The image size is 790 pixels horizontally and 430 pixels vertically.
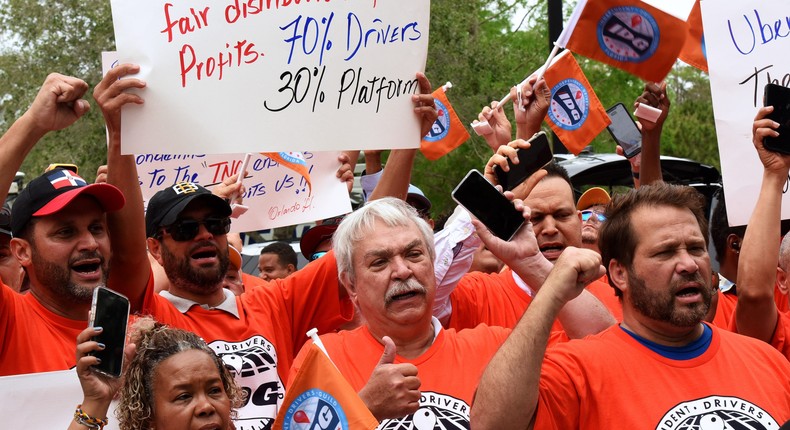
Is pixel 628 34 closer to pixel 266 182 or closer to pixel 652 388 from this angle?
pixel 266 182

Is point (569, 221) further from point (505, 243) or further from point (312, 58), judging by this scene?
point (312, 58)

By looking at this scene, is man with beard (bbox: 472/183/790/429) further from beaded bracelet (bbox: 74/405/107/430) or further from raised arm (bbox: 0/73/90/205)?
raised arm (bbox: 0/73/90/205)

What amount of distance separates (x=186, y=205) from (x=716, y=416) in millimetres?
2423

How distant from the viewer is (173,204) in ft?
15.3

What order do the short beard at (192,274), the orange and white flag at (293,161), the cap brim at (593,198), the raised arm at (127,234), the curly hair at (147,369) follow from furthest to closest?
the cap brim at (593,198) → the orange and white flag at (293,161) → the short beard at (192,274) → the raised arm at (127,234) → the curly hair at (147,369)

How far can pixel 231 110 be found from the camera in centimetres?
425

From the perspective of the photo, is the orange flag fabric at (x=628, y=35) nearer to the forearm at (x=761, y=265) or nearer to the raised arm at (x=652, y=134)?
the raised arm at (x=652, y=134)

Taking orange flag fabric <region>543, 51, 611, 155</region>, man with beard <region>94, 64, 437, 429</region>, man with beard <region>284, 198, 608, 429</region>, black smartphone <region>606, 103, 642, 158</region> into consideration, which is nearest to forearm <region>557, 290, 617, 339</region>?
man with beard <region>284, 198, 608, 429</region>

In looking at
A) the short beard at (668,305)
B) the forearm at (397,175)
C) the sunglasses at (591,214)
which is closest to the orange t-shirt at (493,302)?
the forearm at (397,175)

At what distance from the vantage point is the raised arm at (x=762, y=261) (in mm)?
4000

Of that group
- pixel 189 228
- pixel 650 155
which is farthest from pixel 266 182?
pixel 650 155

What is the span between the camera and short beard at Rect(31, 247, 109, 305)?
13.3 ft

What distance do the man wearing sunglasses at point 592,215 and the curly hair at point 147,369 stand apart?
2.27 m

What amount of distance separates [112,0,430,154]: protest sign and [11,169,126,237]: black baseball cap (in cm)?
23
